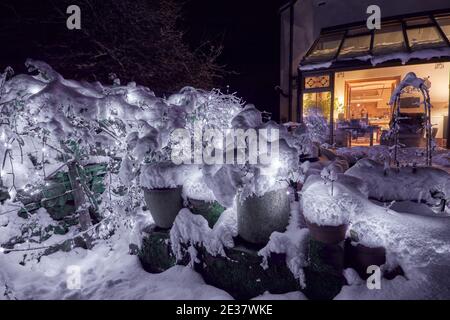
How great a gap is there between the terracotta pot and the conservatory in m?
7.25

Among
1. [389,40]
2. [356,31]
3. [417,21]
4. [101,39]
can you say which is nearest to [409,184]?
[101,39]

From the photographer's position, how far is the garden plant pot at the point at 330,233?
296cm

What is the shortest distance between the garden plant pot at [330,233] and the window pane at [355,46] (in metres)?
10.2

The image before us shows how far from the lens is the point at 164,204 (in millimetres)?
4070

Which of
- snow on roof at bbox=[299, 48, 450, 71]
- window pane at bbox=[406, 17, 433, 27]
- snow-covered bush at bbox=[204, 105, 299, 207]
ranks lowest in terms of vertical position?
snow-covered bush at bbox=[204, 105, 299, 207]

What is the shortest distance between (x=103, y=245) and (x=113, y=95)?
252 cm

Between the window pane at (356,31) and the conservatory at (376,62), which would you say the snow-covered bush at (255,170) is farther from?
the window pane at (356,31)

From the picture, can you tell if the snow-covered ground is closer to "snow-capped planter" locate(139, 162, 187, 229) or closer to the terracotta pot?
"snow-capped planter" locate(139, 162, 187, 229)

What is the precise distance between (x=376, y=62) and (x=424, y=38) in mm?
1883

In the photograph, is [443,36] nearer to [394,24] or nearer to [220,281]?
[394,24]

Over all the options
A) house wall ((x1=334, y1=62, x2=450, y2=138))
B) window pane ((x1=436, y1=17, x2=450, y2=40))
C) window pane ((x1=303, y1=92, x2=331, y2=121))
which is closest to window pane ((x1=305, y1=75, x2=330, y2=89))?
window pane ((x1=303, y1=92, x2=331, y2=121))

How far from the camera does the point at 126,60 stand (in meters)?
7.80

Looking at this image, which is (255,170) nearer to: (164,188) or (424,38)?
(164,188)

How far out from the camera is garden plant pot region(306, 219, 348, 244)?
2.96 m
